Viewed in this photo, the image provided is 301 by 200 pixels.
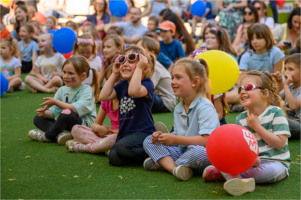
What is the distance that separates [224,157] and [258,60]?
9.62 feet

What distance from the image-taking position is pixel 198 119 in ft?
8.27

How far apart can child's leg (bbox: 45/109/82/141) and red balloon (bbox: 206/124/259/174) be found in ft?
5.55

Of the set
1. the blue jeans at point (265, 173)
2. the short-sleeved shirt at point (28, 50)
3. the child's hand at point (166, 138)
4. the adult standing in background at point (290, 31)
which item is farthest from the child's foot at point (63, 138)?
the short-sleeved shirt at point (28, 50)

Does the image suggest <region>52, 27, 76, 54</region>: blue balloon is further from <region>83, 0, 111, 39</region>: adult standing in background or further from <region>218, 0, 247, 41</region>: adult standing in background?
<region>218, 0, 247, 41</region>: adult standing in background

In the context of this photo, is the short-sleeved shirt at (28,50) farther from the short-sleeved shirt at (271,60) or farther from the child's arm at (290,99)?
the child's arm at (290,99)

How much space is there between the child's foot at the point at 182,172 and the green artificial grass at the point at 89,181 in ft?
0.12

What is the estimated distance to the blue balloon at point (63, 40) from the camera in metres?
→ 6.15

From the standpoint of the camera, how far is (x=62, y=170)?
2648 millimetres

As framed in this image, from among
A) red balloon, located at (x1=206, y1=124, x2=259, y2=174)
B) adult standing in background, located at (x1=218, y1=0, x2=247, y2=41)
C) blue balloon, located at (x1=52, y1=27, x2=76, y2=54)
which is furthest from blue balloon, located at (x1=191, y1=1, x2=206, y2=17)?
red balloon, located at (x1=206, y1=124, x2=259, y2=174)

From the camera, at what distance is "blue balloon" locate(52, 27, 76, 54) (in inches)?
242

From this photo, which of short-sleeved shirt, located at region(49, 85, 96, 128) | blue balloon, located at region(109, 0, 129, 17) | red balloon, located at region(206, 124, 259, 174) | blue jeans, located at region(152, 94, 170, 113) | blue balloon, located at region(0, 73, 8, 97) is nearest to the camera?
red balloon, located at region(206, 124, 259, 174)

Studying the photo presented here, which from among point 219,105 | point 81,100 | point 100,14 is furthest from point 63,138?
point 100,14

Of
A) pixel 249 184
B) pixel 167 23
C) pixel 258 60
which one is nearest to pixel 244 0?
pixel 167 23

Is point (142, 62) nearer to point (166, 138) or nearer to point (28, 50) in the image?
point (166, 138)
